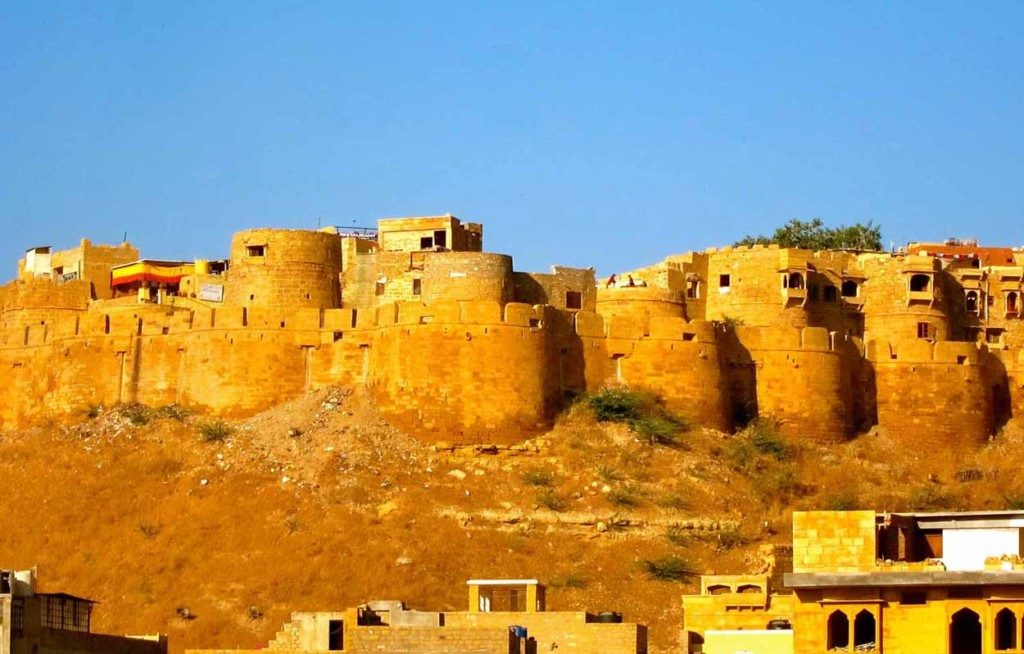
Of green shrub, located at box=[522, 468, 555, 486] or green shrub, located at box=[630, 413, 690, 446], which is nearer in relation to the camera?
green shrub, located at box=[522, 468, 555, 486]

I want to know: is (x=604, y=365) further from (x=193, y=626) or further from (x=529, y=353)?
(x=193, y=626)

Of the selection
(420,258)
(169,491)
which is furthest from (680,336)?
(169,491)

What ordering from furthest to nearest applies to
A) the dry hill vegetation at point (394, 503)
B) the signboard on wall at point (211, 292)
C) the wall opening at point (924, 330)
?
the signboard on wall at point (211, 292) < the wall opening at point (924, 330) < the dry hill vegetation at point (394, 503)

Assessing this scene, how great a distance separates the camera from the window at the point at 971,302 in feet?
209

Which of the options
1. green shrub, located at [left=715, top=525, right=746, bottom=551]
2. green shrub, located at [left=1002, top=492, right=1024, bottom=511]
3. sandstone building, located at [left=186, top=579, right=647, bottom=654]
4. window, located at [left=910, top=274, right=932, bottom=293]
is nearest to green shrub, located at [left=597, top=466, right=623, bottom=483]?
green shrub, located at [left=715, top=525, right=746, bottom=551]

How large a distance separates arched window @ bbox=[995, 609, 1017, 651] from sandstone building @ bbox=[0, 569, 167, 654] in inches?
451

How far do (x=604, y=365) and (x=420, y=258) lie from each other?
16.1ft

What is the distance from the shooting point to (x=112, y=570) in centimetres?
5028

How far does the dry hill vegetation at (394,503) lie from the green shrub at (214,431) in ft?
0.21

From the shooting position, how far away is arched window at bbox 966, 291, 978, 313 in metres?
63.6

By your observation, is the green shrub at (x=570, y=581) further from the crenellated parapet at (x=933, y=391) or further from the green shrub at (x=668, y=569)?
the crenellated parapet at (x=933, y=391)

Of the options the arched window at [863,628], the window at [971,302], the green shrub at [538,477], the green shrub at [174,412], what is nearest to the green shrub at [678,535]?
the green shrub at [538,477]

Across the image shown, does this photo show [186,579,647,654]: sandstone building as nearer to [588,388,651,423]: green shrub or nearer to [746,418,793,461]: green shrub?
[588,388,651,423]: green shrub

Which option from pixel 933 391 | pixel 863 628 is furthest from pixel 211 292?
pixel 863 628
